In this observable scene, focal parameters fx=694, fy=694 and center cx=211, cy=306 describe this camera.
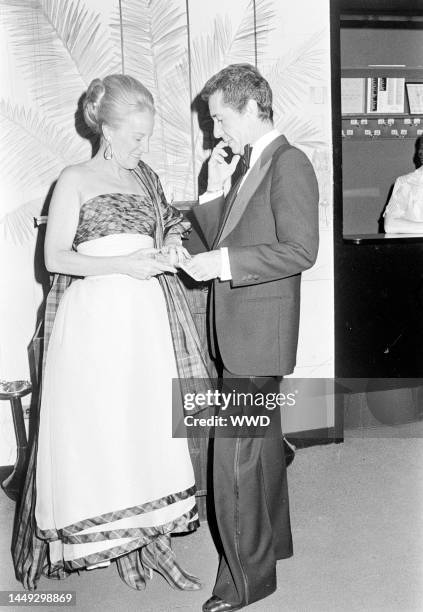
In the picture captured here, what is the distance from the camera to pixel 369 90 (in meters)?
5.20

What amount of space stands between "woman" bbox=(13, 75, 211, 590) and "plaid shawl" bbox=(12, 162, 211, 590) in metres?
0.04

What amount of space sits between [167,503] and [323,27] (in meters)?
2.60

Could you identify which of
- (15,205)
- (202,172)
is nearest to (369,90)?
(202,172)

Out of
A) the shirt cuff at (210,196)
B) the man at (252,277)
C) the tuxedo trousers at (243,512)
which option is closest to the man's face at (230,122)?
the man at (252,277)

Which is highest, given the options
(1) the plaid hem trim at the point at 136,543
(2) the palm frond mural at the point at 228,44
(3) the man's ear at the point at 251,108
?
(2) the palm frond mural at the point at 228,44

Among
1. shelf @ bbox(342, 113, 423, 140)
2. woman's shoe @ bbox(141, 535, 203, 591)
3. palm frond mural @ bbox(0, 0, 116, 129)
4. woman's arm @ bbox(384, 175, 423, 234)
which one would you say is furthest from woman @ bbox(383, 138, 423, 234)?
woman's shoe @ bbox(141, 535, 203, 591)

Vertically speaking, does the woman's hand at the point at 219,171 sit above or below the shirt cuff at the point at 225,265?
above

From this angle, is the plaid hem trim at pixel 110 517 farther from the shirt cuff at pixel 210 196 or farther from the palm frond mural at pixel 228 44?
the palm frond mural at pixel 228 44

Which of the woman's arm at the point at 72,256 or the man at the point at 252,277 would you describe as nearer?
the man at the point at 252,277

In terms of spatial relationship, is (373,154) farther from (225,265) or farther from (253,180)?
(225,265)

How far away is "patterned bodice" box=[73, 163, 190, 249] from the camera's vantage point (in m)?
2.26

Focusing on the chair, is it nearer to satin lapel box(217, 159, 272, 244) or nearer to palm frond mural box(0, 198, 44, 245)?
palm frond mural box(0, 198, 44, 245)

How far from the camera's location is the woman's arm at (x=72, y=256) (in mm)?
2223

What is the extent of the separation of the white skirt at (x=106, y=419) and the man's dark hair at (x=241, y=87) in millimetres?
537
